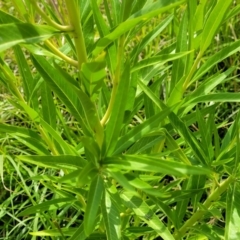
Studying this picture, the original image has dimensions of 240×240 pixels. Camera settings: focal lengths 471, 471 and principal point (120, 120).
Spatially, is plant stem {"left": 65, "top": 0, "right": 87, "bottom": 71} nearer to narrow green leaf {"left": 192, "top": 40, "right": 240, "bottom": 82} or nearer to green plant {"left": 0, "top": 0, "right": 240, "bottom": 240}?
green plant {"left": 0, "top": 0, "right": 240, "bottom": 240}

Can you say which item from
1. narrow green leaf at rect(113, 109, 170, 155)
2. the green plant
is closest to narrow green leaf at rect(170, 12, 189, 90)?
the green plant

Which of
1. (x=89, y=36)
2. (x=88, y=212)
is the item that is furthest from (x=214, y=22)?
(x=88, y=212)

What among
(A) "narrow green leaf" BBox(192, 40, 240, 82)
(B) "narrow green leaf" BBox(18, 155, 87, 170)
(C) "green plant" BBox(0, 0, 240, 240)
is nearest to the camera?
(C) "green plant" BBox(0, 0, 240, 240)

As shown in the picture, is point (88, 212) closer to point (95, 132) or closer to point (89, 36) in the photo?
point (95, 132)

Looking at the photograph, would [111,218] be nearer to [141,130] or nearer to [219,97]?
[141,130]

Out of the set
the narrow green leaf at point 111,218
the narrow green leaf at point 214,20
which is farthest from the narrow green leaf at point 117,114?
the narrow green leaf at point 214,20

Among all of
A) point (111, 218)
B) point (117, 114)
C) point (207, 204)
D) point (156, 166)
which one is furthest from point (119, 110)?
point (207, 204)
